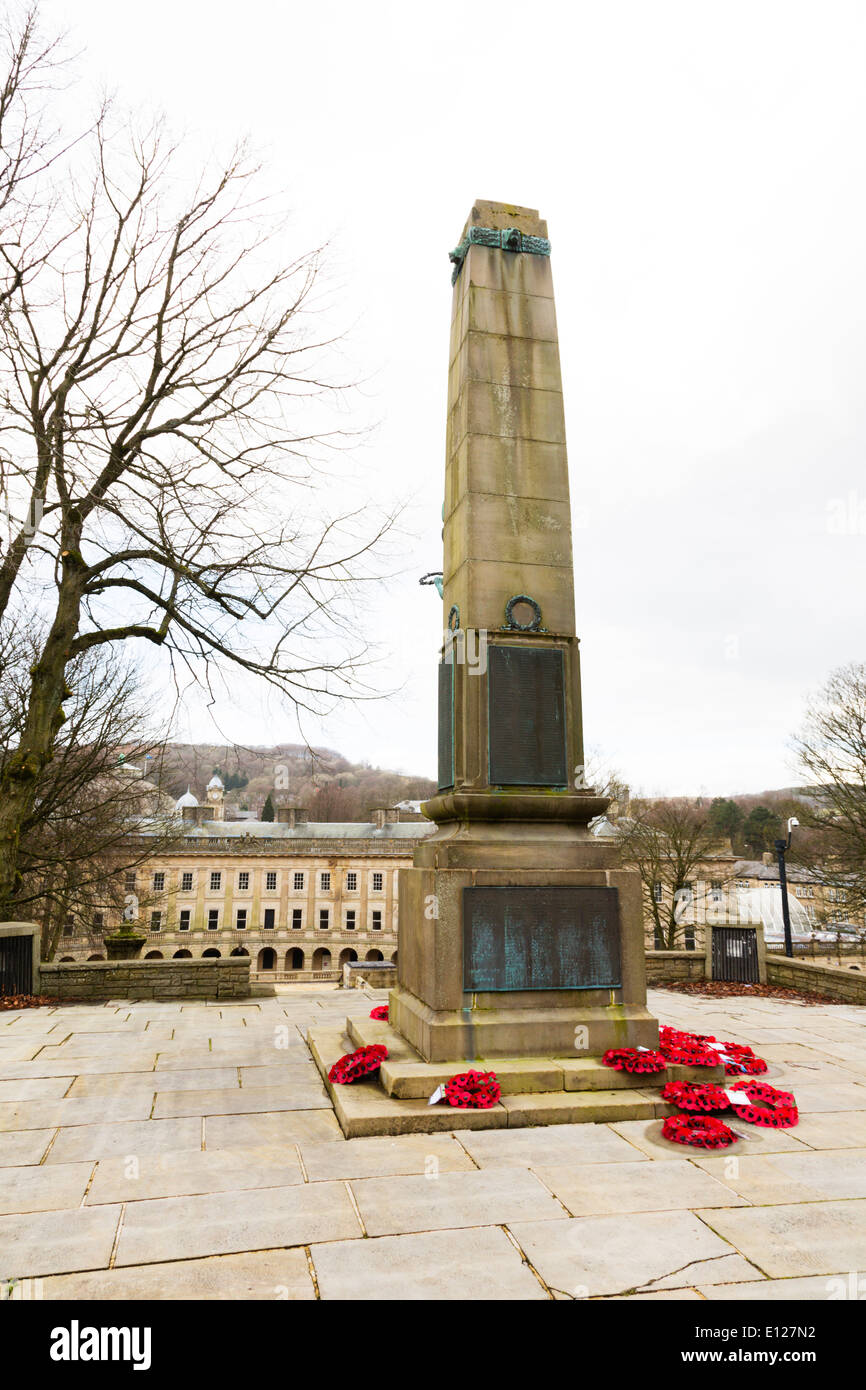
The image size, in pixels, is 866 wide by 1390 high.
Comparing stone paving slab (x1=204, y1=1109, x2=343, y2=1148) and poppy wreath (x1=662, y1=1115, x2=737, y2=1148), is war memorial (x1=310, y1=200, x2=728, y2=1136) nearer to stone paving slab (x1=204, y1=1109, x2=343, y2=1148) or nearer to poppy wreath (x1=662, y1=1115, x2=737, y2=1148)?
stone paving slab (x1=204, y1=1109, x2=343, y2=1148)

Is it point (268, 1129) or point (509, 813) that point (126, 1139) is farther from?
point (509, 813)

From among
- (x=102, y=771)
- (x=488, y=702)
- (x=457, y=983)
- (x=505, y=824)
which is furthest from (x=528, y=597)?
(x=102, y=771)

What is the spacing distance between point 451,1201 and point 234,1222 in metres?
1.12

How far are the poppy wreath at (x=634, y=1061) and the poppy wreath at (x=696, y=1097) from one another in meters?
0.18

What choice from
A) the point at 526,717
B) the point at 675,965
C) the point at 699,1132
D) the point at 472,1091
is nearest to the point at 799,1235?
the point at 699,1132

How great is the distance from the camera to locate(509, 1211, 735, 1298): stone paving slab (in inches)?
129

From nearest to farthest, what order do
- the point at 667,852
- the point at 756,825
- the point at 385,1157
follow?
the point at 385,1157 → the point at 667,852 → the point at 756,825

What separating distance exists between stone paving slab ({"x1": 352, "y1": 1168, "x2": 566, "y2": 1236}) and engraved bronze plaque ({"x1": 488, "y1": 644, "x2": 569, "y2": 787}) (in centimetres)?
317

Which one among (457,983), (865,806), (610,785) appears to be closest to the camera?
Result: (457,983)

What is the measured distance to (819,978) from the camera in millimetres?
12703

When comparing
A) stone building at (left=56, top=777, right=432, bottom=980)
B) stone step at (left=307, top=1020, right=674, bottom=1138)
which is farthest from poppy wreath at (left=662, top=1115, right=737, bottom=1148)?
stone building at (left=56, top=777, right=432, bottom=980)
